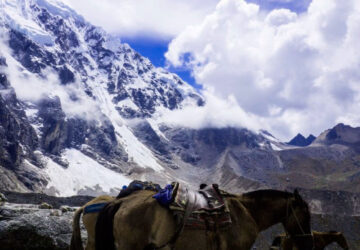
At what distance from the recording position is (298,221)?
290 inches

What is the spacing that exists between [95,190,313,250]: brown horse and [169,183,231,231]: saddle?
105mm

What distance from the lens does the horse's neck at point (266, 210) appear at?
292 inches

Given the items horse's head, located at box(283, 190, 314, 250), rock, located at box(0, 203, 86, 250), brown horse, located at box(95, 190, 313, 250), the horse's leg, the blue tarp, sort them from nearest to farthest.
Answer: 1. brown horse, located at box(95, 190, 313, 250)
2. the blue tarp
3. the horse's leg
4. horse's head, located at box(283, 190, 314, 250)
5. rock, located at box(0, 203, 86, 250)

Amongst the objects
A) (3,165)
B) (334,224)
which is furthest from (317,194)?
(3,165)

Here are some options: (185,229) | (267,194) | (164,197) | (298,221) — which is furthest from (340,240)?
(164,197)

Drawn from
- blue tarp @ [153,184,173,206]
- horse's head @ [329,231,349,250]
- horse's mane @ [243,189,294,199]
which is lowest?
horse's head @ [329,231,349,250]

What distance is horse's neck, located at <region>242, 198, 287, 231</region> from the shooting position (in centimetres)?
741

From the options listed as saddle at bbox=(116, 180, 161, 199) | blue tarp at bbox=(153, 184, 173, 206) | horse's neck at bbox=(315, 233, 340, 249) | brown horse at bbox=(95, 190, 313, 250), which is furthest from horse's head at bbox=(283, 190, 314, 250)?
horse's neck at bbox=(315, 233, 340, 249)

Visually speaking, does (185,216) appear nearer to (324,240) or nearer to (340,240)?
(324,240)

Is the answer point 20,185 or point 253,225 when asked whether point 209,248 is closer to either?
point 253,225

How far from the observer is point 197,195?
7.10 metres

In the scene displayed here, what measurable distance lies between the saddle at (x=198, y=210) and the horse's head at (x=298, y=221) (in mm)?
1441

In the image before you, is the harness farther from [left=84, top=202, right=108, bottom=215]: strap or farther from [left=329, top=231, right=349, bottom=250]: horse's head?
[left=329, top=231, right=349, bottom=250]: horse's head

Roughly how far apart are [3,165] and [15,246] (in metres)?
193
